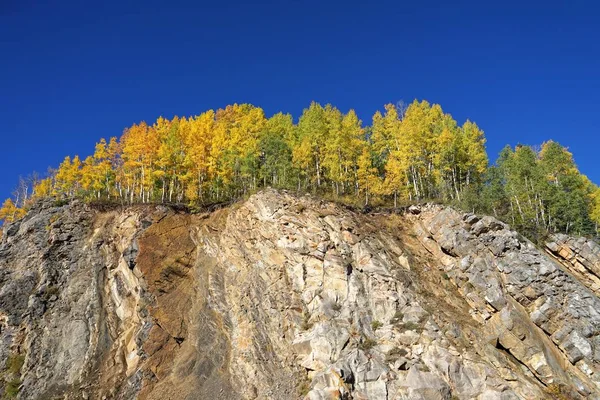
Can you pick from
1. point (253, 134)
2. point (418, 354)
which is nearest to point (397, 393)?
point (418, 354)

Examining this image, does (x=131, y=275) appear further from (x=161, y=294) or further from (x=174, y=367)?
(x=174, y=367)

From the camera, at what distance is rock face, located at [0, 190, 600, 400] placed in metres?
23.6

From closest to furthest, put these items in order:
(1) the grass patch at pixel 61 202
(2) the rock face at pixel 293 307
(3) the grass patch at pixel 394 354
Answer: (3) the grass patch at pixel 394 354
(2) the rock face at pixel 293 307
(1) the grass patch at pixel 61 202

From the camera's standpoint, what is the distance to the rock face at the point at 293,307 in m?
23.6

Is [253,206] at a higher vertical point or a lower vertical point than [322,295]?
higher

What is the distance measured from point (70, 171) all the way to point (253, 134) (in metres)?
24.4

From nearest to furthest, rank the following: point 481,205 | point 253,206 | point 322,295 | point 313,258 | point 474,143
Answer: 1. point 322,295
2. point 313,258
3. point 253,206
4. point 481,205
5. point 474,143

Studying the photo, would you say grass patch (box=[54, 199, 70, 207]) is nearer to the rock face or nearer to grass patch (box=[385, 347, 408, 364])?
the rock face

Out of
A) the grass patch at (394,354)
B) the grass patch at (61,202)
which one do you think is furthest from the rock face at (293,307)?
the grass patch at (61,202)

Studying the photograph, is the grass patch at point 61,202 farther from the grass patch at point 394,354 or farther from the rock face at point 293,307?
the grass patch at point 394,354

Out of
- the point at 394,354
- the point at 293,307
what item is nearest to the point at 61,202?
the point at 293,307

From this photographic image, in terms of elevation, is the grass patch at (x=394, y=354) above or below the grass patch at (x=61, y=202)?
below

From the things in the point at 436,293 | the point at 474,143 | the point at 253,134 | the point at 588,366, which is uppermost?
the point at 253,134

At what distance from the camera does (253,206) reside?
34.0m
